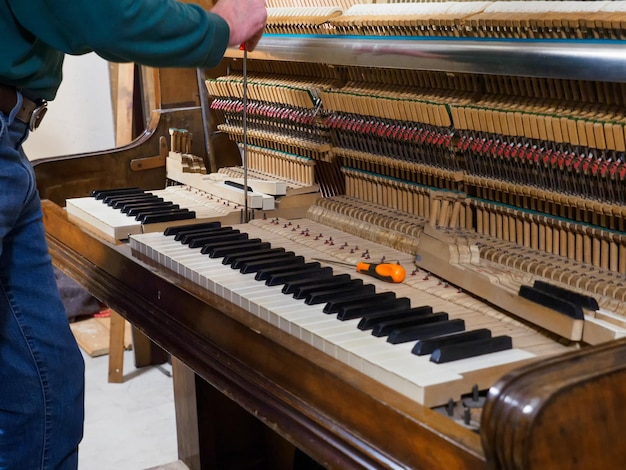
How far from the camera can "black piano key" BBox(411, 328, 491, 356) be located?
167 centimetres

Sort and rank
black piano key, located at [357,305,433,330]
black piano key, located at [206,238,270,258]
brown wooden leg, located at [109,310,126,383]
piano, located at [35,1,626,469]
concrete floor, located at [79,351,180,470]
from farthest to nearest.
→ brown wooden leg, located at [109,310,126,383] < concrete floor, located at [79,351,180,470] < black piano key, located at [206,238,270,258] < black piano key, located at [357,305,433,330] < piano, located at [35,1,626,469]

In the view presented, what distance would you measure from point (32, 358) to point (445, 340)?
1137mm

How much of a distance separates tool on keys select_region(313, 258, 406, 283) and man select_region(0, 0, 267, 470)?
656 mm

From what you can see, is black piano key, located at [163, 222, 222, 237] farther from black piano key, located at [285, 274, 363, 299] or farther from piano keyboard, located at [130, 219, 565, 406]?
black piano key, located at [285, 274, 363, 299]

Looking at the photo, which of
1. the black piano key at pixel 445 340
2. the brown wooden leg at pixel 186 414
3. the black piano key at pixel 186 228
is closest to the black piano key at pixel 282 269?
the black piano key at pixel 186 228

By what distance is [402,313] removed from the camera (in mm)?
1892

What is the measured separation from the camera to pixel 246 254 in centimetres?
241

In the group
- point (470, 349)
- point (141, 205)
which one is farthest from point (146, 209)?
point (470, 349)

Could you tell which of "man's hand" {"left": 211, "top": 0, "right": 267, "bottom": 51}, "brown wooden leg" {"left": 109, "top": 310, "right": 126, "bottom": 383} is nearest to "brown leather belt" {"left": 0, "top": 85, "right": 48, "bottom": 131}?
"man's hand" {"left": 211, "top": 0, "right": 267, "bottom": 51}

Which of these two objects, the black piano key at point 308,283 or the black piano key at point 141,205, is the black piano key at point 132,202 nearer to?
the black piano key at point 141,205

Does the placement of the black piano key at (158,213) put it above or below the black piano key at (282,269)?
below

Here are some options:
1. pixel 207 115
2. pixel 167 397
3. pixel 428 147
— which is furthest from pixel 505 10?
pixel 167 397

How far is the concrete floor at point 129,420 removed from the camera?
3.97 meters

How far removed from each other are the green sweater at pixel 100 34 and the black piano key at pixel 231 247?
579mm
